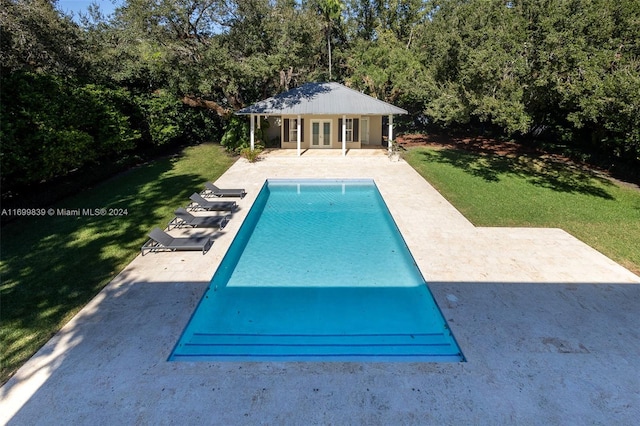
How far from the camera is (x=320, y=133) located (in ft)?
79.6

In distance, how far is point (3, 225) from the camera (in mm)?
10180

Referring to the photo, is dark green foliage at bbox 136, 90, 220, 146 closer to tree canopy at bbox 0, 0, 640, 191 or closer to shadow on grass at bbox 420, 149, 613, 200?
tree canopy at bbox 0, 0, 640, 191

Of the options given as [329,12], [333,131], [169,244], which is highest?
[329,12]

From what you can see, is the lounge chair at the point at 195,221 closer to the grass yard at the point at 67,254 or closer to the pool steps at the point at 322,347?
the grass yard at the point at 67,254

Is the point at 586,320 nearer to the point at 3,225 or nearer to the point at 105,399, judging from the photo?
the point at 105,399

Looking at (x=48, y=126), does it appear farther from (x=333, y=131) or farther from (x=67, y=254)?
(x=333, y=131)

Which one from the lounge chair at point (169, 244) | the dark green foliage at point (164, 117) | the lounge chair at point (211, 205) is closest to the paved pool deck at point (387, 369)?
the lounge chair at point (169, 244)

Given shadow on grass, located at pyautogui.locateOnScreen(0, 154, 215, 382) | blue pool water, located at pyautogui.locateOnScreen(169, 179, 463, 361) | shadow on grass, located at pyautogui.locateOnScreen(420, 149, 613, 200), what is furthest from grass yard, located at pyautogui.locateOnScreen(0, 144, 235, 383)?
shadow on grass, located at pyautogui.locateOnScreen(420, 149, 613, 200)

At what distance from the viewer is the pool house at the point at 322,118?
69.1 ft

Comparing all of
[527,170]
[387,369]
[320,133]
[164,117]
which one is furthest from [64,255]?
[527,170]

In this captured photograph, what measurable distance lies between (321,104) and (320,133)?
2827 mm

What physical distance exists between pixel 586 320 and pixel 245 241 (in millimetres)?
7802

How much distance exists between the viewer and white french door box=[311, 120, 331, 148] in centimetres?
2406

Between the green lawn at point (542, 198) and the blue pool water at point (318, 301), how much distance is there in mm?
3822
